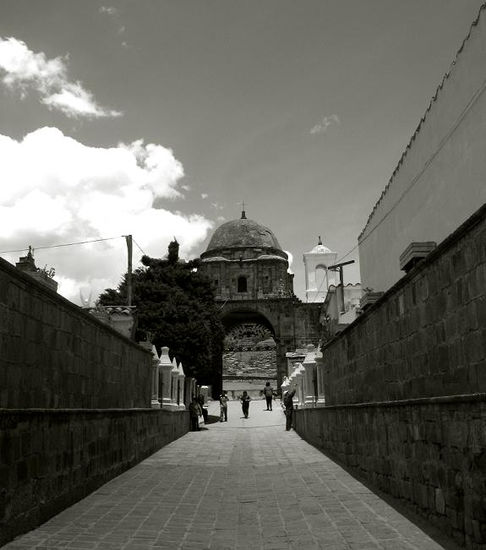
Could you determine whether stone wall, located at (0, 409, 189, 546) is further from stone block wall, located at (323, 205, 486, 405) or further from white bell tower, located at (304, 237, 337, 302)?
white bell tower, located at (304, 237, 337, 302)

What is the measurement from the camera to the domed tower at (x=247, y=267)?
51438mm

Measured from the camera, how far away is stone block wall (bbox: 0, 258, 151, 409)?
17.4 feet

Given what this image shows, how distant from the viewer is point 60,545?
15.0ft

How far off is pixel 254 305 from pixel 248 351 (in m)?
7.18

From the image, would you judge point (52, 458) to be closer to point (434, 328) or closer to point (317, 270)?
point (434, 328)

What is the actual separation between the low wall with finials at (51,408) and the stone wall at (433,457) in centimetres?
324

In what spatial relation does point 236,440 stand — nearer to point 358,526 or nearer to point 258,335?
point 358,526

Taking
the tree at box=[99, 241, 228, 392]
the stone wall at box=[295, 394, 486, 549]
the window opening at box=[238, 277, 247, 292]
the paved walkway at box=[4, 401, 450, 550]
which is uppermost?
the window opening at box=[238, 277, 247, 292]

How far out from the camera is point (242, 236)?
179 ft

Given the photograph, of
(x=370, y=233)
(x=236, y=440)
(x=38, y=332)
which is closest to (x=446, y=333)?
(x=38, y=332)

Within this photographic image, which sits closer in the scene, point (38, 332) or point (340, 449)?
point (38, 332)

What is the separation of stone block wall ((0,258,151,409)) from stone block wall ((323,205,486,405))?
3.63 metres

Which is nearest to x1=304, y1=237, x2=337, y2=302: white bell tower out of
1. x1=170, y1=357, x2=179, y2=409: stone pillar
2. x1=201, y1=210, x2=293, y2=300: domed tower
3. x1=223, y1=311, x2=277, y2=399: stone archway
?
x1=201, y1=210, x2=293, y2=300: domed tower

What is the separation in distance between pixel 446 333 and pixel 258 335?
50.4 metres
